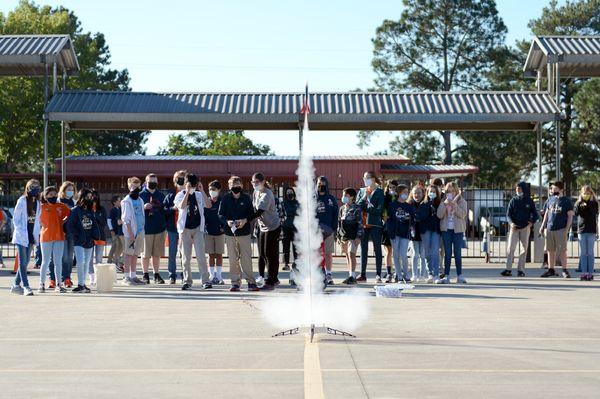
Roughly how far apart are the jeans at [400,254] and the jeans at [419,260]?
32cm

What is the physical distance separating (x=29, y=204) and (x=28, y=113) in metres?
37.9

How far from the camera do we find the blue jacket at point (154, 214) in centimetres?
1641

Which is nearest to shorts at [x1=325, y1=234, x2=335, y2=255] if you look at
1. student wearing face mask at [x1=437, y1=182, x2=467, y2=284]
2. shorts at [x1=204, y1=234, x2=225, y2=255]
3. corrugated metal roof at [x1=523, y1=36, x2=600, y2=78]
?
shorts at [x1=204, y1=234, x2=225, y2=255]

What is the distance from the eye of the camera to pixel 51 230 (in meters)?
15.0

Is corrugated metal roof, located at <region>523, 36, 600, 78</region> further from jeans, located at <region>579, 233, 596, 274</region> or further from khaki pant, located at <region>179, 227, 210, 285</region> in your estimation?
khaki pant, located at <region>179, 227, 210, 285</region>

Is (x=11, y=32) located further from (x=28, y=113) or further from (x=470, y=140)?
(x=470, y=140)

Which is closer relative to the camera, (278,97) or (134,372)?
(134,372)

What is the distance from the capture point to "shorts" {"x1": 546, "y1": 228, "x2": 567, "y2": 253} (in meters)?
18.1

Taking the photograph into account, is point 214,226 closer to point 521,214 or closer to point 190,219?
point 190,219

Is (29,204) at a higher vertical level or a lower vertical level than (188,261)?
higher

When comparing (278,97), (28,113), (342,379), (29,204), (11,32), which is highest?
(11,32)

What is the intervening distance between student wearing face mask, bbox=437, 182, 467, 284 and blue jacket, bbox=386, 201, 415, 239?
22.0 inches

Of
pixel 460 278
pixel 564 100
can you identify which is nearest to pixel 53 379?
pixel 460 278

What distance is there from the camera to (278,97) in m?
24.3
